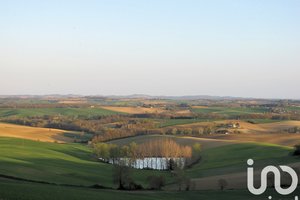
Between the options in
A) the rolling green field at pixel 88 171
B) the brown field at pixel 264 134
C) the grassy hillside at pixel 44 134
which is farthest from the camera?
the grassy hillside at pixel 44 134

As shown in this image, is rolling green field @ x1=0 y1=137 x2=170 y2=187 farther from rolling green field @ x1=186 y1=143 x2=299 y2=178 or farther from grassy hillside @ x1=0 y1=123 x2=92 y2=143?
grassy hillside @ x1=0 y1=123 x2=92 y2=143

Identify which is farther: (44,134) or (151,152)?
(44,134)

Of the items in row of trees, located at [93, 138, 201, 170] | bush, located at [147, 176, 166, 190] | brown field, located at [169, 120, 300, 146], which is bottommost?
row of trees, located at [93, 138, 201, 170]

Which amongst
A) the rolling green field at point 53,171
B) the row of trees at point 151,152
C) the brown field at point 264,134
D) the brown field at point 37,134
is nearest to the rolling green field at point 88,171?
the rolling green field at point 53,171

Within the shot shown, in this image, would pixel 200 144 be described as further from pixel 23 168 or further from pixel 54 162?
pixel 23 168

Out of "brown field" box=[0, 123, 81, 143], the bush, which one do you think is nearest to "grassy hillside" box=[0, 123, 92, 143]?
"brown field" box=[0, 123, 81, 143]

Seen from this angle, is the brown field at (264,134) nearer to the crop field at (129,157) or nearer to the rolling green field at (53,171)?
the crop field at (129,157)

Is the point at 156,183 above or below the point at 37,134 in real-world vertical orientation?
above

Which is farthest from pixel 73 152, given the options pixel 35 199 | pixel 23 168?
pixel 35 199

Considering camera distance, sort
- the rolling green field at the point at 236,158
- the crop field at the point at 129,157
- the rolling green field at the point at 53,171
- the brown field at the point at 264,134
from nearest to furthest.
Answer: the crop field at the point at 129,157 → the rolling green field at the point at 53,171 → the rolling green field at the point at 236,158 → the brown field at the point at 264,134

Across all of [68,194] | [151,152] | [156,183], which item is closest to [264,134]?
[151,152]

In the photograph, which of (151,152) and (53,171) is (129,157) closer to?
(151,152)
